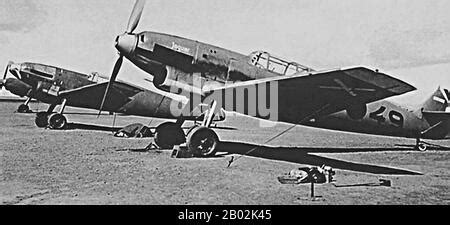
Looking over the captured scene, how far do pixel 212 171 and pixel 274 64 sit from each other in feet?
3.27

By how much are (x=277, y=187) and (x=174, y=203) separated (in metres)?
0.62

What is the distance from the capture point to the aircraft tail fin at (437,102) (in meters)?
3.35

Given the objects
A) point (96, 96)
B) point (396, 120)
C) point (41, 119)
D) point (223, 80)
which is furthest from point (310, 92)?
point (41, 119)

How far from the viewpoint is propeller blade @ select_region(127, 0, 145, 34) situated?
2885mm

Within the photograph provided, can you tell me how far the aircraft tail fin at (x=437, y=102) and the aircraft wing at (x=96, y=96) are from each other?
8.82 ft

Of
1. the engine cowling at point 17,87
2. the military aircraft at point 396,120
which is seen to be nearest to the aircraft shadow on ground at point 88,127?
the engine cowling at point 17,87

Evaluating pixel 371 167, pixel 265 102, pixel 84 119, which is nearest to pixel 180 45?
pixel 265 102

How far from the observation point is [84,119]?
5.27 m

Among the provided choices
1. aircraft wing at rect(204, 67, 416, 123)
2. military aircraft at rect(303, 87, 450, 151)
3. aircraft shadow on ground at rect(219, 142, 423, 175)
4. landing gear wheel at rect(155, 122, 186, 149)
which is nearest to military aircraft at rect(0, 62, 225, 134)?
landing gear wheel at rect(155, 122, 186, 149)

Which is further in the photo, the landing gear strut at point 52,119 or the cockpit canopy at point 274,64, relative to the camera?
the landing gear strut at point 52,119

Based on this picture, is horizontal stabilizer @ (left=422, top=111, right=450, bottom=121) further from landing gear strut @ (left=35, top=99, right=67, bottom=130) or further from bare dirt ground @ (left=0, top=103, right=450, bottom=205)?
landing gear strut @ (left=35, top=99, right=67, bottom=130)

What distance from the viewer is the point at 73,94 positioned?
5152 millimetres

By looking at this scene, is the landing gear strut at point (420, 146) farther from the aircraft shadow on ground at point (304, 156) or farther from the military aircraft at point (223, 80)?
the military aircraft at point (223, 80)

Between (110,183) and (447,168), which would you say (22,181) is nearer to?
(110,183)
